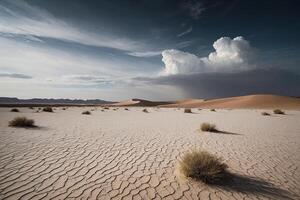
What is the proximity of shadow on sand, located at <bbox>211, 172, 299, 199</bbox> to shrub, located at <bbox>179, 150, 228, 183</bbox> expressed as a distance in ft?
0.58

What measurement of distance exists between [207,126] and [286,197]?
23.1ft

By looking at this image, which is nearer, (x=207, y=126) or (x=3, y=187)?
(x=3, y=187)

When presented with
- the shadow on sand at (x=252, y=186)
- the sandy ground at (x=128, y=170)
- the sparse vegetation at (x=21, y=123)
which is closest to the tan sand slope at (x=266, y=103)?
the sandy ground at (x=128, y=170)

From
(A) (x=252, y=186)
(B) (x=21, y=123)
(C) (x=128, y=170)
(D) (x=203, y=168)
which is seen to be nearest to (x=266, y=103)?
(A) (x=252, y=186)

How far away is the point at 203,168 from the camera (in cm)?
442

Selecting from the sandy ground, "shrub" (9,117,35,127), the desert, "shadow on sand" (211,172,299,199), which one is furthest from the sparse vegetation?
"shadow on sand" (211,172,299,199)

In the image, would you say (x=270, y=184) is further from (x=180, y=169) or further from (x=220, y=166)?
(x=180, y=169)

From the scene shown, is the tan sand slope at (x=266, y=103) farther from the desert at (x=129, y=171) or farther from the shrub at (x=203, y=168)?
the shrub at (x=203, y=168)

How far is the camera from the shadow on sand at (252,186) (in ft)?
12.7

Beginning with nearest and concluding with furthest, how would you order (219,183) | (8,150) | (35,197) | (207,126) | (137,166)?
(35,197) < (219,183) < (137,166) < (8,150) < (207,126)

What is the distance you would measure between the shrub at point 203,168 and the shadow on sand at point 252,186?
18cm

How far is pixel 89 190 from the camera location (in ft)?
12.4

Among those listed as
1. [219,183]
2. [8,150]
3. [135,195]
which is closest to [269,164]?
[219,183]

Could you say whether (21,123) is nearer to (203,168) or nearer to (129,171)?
(129,171)
